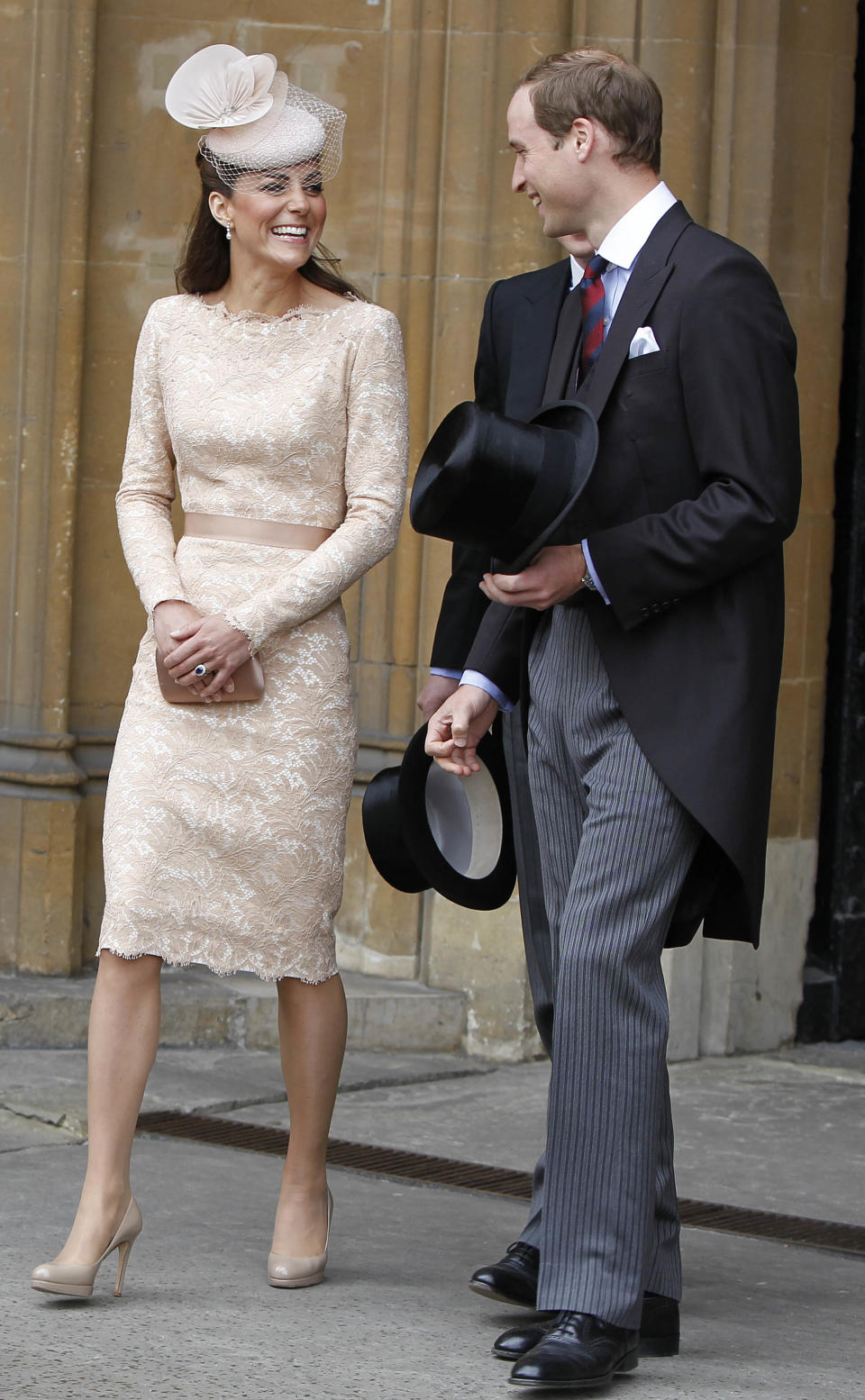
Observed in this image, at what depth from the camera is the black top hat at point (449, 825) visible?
3711 millimetres

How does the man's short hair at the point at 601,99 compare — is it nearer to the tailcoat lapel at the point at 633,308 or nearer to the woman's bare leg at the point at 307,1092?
the tailcoat lapel at the point at 633,308

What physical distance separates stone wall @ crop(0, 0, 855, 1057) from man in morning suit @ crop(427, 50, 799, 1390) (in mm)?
2430

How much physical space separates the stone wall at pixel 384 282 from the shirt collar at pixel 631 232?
94.9 inches

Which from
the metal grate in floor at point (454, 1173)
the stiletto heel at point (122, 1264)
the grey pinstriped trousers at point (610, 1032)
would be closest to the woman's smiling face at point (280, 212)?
the grey pinstriped trousers at point (610, 1032)

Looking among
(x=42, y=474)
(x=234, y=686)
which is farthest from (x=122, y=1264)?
(x=42, y=474)

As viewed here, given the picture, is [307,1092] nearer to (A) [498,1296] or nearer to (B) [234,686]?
(A) [498,1296]

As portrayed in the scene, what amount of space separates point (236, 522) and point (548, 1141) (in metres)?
1.23

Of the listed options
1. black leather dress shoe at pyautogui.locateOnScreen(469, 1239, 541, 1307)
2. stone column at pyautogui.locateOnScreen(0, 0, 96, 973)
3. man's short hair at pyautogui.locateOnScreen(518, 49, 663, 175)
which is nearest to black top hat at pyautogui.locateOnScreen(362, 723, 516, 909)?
black leather dress shoe at pyautogui.locateOnScreen(469, 1239, 541, 1307)

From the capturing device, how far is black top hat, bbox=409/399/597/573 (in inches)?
126

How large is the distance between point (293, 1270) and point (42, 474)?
293 cm

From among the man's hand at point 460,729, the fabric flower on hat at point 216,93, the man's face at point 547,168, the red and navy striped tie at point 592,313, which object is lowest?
the man's hand at point 460,729

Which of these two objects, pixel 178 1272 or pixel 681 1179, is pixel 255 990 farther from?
pixel 178 1272

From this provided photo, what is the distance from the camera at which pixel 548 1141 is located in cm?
328

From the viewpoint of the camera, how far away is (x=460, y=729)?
3.56 meters
